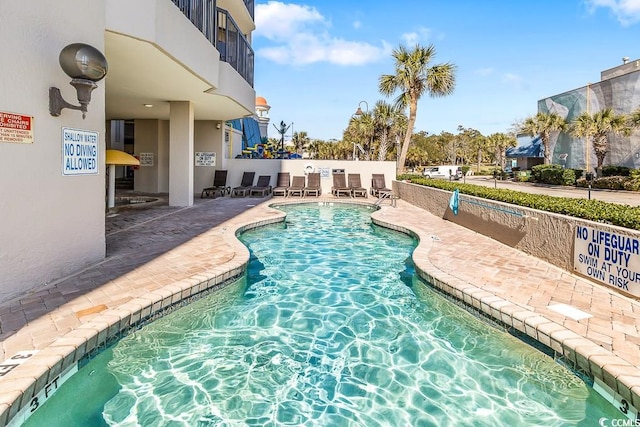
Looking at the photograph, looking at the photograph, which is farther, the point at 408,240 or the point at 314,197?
the point at 314,197

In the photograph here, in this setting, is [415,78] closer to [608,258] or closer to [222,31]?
[222,31]

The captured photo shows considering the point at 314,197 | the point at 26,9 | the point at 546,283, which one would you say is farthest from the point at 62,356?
the point at 314,197

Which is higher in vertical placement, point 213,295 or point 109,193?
point 109,193

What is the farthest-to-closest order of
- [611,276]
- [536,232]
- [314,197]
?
1. [314,197]
2. [536,232]
3. [611,276]

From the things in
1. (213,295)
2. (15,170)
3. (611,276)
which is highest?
(15,170)

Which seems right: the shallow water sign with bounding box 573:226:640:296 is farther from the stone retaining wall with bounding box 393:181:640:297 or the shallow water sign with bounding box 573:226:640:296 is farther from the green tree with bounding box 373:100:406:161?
the green tree with bounding box 373:100:406:161

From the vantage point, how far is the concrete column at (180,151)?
12.8m

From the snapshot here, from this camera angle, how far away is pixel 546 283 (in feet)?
17.7

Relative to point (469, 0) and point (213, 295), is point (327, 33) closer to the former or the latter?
point (469, 0)

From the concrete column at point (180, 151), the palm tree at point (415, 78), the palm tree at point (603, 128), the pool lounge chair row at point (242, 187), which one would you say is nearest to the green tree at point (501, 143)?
the palm tree at point (603, 128)

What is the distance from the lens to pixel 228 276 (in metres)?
5.91

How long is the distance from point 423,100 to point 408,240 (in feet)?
45.0

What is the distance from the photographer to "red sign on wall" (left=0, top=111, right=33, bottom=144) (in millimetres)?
4133

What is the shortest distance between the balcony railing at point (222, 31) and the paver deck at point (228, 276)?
5.02 meters
